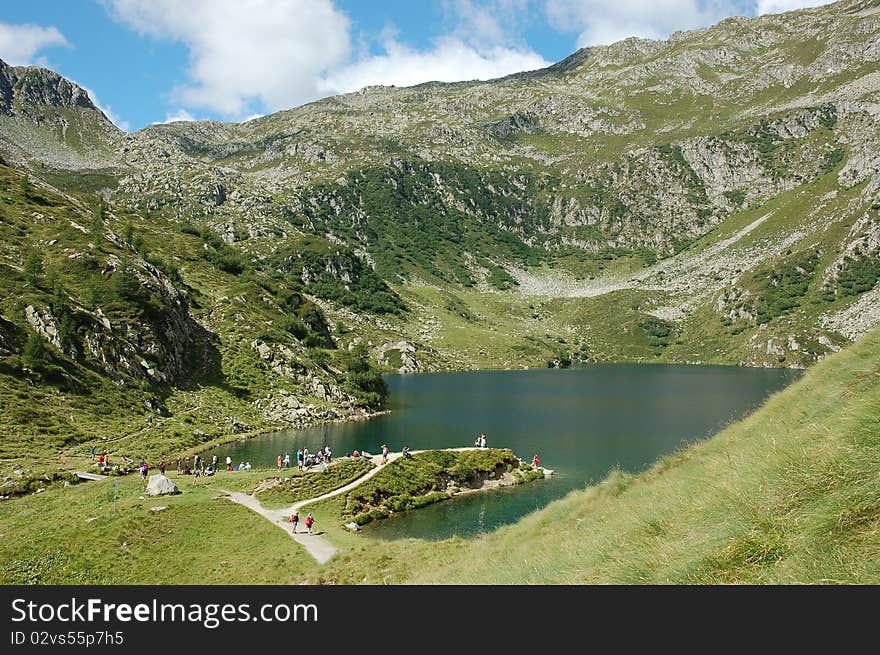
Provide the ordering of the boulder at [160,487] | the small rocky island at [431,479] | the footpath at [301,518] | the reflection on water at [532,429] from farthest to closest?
the reflection on water at [532,429], the small rocky island at [431,479], the boulder at [160,487], the footpath at [301,518]

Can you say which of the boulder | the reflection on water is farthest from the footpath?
the reflection on water

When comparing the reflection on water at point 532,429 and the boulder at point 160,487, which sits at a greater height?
the boulder at point 160,487

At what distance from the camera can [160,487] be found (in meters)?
36.9

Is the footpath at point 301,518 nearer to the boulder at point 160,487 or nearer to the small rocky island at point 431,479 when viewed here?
the small rocky island at point 431,479

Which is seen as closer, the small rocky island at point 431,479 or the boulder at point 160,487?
the boulder at point 160,487

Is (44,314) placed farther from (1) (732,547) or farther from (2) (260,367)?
(1) (732,547)

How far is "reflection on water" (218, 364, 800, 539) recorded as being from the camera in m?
49.0

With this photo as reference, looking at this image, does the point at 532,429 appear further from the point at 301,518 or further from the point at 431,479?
the point at 301,518

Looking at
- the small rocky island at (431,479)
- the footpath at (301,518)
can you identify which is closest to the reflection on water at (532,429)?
the small rocky island at (431,479)

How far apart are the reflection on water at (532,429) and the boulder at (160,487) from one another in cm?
1506

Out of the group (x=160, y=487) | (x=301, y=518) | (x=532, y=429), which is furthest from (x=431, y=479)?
(x=532, y=429)

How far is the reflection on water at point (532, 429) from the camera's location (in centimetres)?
4897
